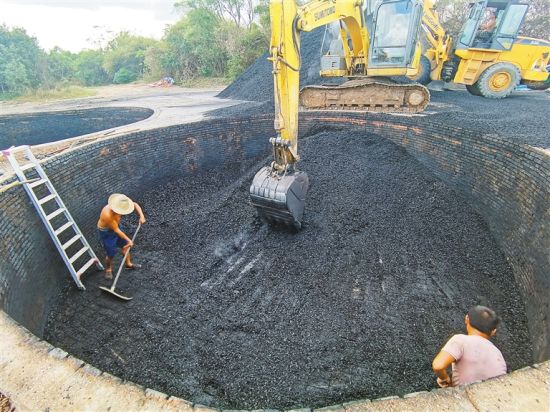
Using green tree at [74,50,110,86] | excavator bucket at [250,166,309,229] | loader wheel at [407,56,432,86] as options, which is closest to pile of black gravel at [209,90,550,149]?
loader wheel at [407,56,432,86]

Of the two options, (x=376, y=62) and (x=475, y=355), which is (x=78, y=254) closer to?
(x=475, y=355)

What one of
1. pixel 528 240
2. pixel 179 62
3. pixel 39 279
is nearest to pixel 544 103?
pixel 528 240

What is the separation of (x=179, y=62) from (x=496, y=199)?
21191 millimetres

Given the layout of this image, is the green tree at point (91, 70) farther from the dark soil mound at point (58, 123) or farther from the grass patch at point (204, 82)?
the dark soil mound at point (58, 123)

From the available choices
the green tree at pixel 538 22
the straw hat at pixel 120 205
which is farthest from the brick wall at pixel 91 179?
the green tree at pixel 538 22

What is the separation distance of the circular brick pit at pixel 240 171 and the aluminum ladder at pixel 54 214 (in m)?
0.16

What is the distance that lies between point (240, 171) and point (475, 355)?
19.9 feet

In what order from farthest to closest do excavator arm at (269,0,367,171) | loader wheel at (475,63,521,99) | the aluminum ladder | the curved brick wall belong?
loader wheel at (475,63,521,99), the aluminum ladder, excavator arm at (269,0,367,171), the curved brick wall

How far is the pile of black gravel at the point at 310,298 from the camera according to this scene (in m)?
2.75

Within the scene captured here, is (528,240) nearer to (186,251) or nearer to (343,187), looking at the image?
(343,187)

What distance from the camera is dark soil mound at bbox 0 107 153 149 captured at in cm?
1085

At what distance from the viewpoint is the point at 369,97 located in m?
7.02

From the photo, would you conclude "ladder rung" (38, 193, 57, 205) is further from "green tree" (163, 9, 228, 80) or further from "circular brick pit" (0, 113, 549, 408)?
"green tree" (163, 9, 228, 80)

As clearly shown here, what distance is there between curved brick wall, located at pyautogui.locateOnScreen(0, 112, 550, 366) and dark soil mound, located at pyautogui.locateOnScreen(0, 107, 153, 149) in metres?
5.09
